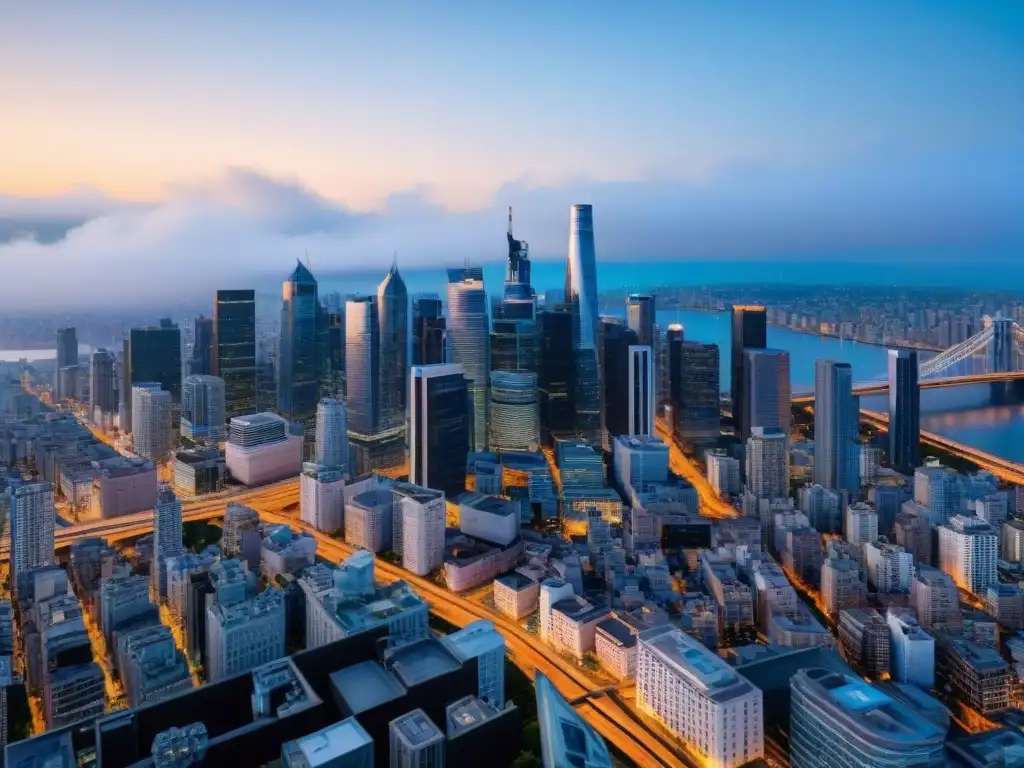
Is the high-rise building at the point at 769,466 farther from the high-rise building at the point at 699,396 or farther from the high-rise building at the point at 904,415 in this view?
the high-rise building at the point at 699,396

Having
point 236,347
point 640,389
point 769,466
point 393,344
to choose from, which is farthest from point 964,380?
point 236,347

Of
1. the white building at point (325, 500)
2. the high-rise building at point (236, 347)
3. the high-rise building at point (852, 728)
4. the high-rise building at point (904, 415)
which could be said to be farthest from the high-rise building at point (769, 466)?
the high-rise building at point (236, 347)

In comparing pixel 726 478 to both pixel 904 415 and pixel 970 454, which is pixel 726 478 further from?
pixel 970 454

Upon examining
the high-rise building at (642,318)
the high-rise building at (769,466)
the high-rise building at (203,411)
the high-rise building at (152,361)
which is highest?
the high-rise building at (642,318)

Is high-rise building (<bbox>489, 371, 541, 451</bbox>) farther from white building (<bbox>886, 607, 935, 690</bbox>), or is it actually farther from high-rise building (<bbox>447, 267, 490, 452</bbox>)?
white building (<bbox>886, 607, 935, 690</bbox>)

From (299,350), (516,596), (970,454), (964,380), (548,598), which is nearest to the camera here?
(548,598)

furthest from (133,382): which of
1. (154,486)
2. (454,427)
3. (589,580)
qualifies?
(589,580)

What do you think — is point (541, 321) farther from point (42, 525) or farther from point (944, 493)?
point (42, 525)
